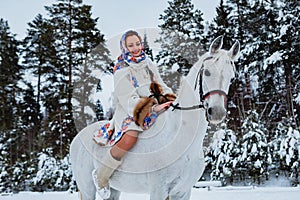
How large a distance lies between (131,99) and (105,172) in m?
0.69

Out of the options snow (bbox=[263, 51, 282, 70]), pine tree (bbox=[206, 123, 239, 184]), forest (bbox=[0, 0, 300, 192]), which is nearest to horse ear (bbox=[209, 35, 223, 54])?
forest (bbox=[0, 0, 300, 192])

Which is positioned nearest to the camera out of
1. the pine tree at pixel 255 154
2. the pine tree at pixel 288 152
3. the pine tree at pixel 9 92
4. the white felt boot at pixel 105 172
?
the white felt boot at pixel 105 172

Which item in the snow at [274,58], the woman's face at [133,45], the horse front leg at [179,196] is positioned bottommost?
the horse front leg at [179,196]

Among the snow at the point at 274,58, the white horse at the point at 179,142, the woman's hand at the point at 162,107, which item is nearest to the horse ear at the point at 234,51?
the white horse at the point at 179,142

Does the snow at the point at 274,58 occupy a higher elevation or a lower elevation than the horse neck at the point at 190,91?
higher

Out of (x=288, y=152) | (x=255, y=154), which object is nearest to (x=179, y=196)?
(x=288, y=152)

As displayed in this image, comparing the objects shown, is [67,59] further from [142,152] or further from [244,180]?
[142,152]

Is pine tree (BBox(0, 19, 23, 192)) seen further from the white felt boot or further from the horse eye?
the horse eye

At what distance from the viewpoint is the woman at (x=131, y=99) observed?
2438 millimetres

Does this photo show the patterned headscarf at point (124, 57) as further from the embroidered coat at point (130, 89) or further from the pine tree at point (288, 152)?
the pine tree at point (288, 152)

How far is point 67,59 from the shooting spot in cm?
1459

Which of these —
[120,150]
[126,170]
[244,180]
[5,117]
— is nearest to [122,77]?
[120,150]

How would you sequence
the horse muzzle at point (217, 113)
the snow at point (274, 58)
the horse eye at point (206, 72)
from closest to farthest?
the horse muzzle at point (217, 113)
the horse eye at point (206, 72)
the snow at point (274, 58)

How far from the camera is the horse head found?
1.98 metres
